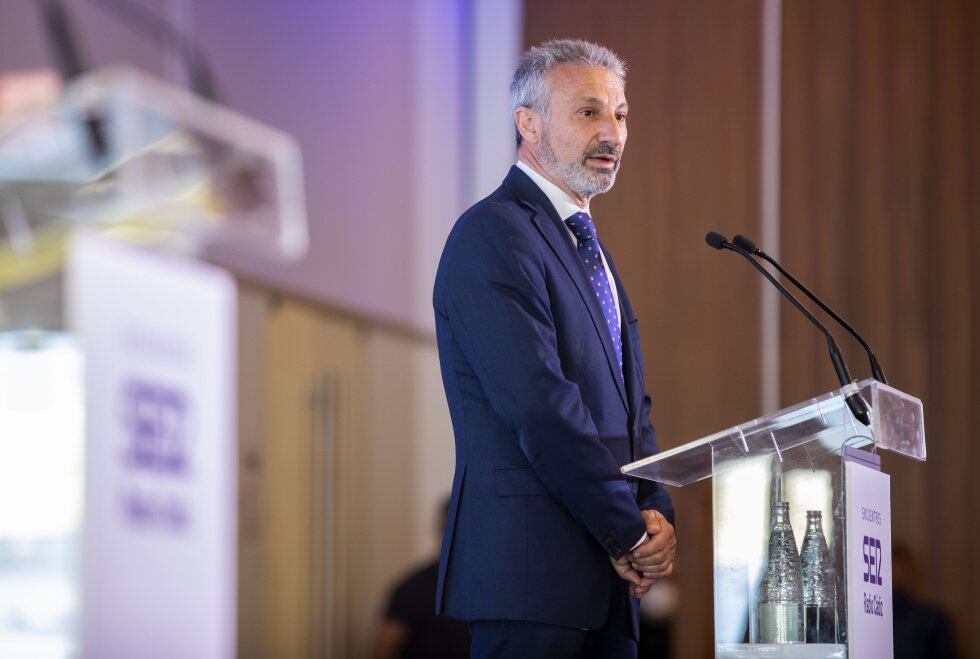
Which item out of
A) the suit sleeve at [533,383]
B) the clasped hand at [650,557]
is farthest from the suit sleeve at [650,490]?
the suit sleeve at [533,383]

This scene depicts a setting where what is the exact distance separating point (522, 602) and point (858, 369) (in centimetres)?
414

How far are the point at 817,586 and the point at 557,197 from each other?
0.79 meters

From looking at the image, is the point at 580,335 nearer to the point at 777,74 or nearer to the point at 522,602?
the point at 522,602

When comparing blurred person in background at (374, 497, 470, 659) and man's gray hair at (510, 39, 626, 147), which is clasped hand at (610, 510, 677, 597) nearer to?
man's gray hair at (510, 39, 626, 147)

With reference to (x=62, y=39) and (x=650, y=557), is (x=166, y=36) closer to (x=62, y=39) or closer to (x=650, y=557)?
(x=62, y=39)

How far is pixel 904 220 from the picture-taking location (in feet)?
19.6

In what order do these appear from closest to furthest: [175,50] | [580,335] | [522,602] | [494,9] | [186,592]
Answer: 1. [522,602]
2. [580,335]
3. [186,592]
4. [175,50]
5. [494,9]

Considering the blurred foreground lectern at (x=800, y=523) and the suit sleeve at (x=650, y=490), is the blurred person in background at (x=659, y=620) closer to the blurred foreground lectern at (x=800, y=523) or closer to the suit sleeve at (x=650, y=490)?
the suit sleeve at (x=650, y=490)

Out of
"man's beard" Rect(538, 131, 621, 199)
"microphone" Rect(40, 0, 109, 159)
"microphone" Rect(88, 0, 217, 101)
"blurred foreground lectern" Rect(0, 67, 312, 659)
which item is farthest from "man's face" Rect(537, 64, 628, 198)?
"microphone" Rect(88, 0, 217, 101)

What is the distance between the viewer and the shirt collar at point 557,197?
2.25 m

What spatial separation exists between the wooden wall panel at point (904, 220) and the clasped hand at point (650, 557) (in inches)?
155

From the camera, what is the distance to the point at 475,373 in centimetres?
205

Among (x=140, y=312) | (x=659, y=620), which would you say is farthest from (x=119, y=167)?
(x=659, y=620)

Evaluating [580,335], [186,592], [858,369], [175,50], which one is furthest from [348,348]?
[580,335]
